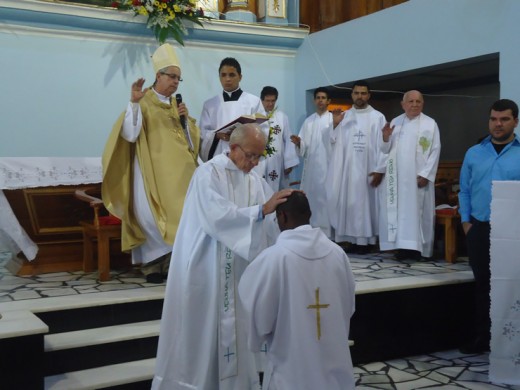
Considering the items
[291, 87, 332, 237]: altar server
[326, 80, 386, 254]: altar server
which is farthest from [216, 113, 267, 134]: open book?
[291, 87, 332, 237]: altar server

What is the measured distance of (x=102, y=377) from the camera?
175 inches

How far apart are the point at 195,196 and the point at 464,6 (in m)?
4.55

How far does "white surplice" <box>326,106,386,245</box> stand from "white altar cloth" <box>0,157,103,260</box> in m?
3.02

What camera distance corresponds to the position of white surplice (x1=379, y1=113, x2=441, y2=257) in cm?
720

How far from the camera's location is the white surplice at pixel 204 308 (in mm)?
4008

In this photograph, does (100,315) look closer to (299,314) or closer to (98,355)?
(98,355)

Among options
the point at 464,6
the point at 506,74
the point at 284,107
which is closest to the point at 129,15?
the point at 284,107

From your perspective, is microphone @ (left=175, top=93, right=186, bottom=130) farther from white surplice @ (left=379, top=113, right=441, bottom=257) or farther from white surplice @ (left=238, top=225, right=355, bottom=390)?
white surplice @ (left=238, top=225, right=355, bottom=390)

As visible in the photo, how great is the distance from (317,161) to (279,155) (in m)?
0.48

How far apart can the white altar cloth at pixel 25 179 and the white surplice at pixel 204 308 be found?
282 centimetres

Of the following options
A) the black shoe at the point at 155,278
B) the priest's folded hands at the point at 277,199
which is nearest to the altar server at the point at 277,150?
the black shoe at the point at 155,278

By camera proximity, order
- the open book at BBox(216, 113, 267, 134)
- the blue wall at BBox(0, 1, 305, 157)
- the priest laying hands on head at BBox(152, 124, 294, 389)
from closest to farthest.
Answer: the priest laying hands on head at BBox(152, 124, 294, 389)
the open book at BBox(216, 113, 267, 134)
the blue wall at BBox(0, 1, 305, 157)

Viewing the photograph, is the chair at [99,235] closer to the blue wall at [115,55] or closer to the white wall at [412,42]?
the blue wall at [115,55]

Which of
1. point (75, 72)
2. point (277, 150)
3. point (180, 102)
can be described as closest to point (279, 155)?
point (277, 150)
